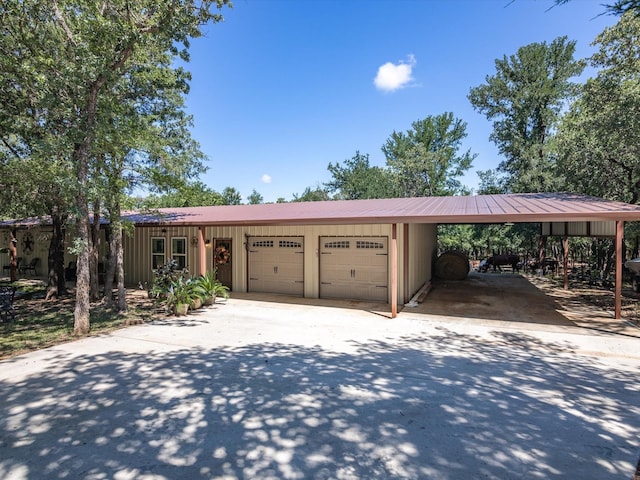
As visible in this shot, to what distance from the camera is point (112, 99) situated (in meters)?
7.33

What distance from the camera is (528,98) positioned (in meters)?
21.6

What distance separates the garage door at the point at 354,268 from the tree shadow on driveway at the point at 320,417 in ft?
16.4

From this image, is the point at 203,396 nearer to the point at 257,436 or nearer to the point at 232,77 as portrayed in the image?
the point at 257,436

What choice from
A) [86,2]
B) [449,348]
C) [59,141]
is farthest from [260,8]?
[449,348]

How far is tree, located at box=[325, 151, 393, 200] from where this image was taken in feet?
118

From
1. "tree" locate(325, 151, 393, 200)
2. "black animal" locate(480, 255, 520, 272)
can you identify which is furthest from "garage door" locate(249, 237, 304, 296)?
"tree" locate(325, 151, 393, 200)

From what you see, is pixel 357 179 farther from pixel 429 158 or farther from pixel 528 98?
pixel 528 98

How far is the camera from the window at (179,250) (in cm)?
1288

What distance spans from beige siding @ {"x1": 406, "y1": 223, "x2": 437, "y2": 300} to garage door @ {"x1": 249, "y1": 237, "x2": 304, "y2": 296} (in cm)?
358

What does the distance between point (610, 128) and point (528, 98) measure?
13715 mm

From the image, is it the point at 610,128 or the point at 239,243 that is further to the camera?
the point at 239,243

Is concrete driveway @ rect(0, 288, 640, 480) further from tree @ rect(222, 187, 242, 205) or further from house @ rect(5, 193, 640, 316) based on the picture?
tree @ rect(222, 187, 242, 205)

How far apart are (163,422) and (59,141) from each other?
20.1 ft

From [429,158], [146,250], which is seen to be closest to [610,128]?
[146,250]
